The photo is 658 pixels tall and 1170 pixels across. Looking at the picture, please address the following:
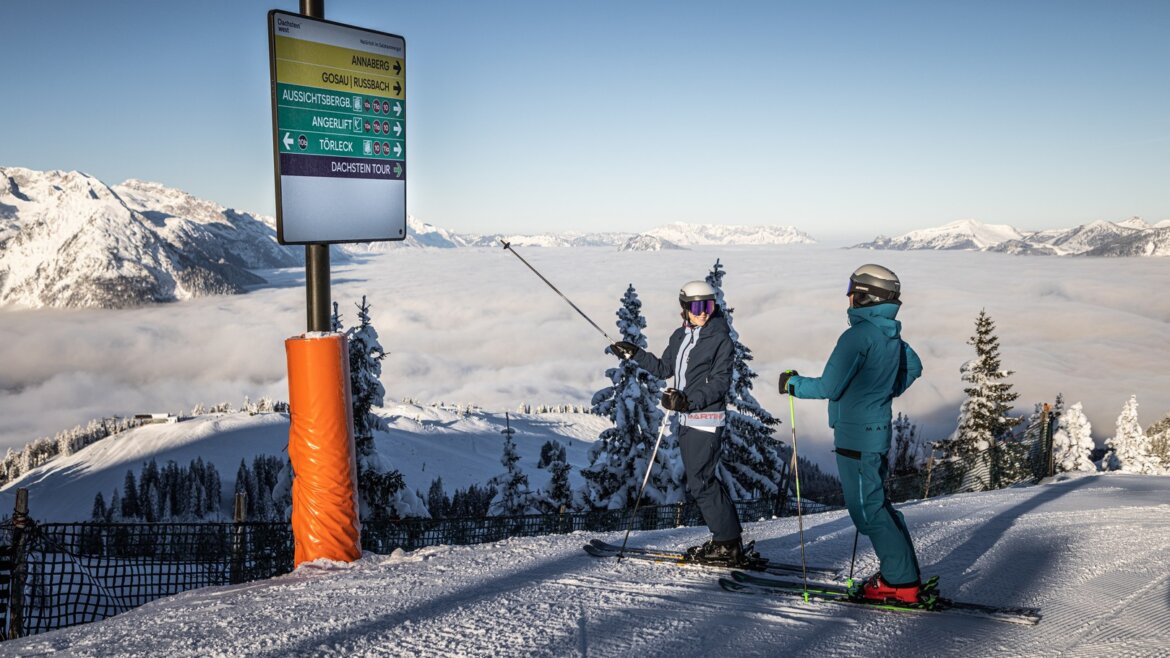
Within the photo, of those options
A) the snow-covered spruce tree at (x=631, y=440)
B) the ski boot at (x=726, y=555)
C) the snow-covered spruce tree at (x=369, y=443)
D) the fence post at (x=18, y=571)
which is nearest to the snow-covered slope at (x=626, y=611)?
the ski boot at (x=726, y=555)

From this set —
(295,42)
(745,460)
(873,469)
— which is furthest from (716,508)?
(745,460)

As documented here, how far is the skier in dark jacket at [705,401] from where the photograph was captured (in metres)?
5.98

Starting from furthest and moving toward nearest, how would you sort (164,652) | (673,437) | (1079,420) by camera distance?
(1079,420)
(673,437)
(164,652)

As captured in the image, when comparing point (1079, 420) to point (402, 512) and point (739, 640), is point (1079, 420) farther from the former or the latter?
point (739, 640)

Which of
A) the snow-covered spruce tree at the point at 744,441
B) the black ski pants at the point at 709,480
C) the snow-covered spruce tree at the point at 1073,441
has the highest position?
the black ski pants at the point at 709,480

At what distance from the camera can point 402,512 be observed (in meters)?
25.8

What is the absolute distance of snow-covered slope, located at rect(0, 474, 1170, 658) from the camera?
4094 mm

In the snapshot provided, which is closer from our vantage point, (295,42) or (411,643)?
(411,643)

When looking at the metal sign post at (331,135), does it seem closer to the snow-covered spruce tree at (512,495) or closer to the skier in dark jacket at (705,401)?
the skier in dark jacket at (705,401)

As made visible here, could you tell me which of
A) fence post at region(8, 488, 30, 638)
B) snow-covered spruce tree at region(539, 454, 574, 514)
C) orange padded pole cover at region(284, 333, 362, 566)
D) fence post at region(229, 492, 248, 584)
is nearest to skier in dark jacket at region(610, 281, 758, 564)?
orange padded pole cover at region(284, 333, 362, 566)

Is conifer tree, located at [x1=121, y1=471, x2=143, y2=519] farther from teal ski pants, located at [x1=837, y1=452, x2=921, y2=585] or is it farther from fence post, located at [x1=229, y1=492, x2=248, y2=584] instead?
teal ski pants, located at [x1=837, y1=452, x2=921, y2=585]

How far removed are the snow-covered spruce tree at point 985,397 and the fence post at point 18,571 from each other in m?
31.8

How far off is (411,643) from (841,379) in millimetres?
2945

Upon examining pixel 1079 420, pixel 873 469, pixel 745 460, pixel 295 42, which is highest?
pixel 295 42
